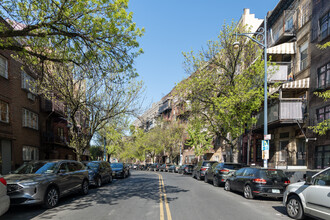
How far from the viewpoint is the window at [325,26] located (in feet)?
52.3

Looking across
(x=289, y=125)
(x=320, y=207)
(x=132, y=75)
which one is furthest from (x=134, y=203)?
(x=289, y=125)

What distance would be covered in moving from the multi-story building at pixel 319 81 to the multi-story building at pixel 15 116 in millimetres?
17434

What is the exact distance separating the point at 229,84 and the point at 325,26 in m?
7.25

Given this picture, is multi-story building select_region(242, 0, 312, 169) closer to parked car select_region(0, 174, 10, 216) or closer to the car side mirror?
the car side mirror

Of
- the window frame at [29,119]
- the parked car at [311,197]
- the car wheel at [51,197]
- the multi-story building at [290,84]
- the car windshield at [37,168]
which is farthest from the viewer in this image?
the window frame at [29,119]

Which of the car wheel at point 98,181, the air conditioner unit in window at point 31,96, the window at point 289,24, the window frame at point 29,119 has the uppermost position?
the window at point 289,24

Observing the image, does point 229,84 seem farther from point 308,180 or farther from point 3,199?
point 3,199

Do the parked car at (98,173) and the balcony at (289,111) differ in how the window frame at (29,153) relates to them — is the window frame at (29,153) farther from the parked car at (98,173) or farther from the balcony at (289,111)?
the balcony at (289,111)

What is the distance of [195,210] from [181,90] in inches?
553

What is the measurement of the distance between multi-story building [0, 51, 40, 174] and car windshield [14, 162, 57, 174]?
7.50 m

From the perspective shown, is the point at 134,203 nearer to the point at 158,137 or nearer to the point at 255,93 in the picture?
the point at 255,93

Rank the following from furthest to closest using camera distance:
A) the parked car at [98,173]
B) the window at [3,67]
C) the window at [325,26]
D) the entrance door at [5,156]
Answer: the window at [3,67]
the entrance door at [5,156]
the window at [325,26]
the parked car at [98,173]

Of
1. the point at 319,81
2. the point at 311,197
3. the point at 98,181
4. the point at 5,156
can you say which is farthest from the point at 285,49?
the point at 5,156

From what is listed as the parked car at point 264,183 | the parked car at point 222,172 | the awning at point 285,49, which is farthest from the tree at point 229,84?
the parked car at point 264,183
